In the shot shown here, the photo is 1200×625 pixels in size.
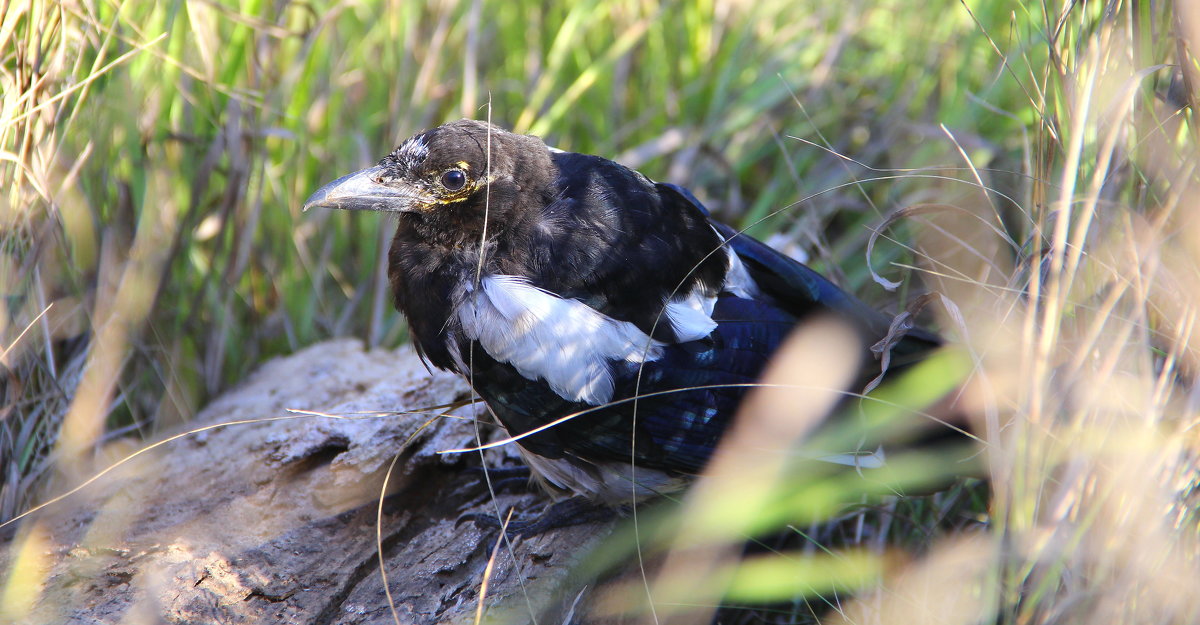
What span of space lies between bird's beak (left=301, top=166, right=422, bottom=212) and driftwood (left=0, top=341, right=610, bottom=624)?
1.55 feet

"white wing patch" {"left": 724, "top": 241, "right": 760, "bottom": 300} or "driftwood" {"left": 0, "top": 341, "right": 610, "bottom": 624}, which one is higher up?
"white wing patch" {"left": 724, "top": 241, "right": 760, "bottom": 300}

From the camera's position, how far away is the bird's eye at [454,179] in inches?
79.1

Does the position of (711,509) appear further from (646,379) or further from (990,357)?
(990,357)

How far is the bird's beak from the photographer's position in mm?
2037

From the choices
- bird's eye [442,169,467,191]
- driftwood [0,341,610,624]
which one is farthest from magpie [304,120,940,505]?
driftwood [0,341,610,624]

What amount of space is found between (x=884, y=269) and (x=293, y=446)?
186cm

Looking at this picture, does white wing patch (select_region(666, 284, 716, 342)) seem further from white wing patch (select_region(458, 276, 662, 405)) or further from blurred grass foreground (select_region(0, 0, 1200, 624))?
blurred grass foreground (select_region(0, 0, 1200, 624))

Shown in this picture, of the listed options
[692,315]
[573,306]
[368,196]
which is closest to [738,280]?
[692,315]

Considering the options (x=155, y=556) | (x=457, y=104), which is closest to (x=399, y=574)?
(x=155, y=556)

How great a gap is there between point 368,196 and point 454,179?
0.67 ft

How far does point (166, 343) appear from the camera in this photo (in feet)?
8.11

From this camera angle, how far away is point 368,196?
2045mm

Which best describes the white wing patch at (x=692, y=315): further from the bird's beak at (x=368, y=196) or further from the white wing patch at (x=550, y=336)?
the bird's beak at (x=368, y=196)

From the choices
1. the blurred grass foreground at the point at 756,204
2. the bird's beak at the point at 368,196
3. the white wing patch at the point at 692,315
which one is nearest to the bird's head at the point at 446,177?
the bird's beak at the point at 368,196
